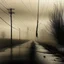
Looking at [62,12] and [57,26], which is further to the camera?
[57,26]

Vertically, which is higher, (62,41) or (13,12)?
(13,12)

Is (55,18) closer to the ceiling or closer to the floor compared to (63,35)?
closer to the ceiling

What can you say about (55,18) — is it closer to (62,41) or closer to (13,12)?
(62,41)

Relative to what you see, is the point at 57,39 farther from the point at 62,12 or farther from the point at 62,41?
the point at 62,12

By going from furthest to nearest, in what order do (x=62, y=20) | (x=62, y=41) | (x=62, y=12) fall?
(x=62, y=41)
(x=62, y=20)
(x=62, y=12)

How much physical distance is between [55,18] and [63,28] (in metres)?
8.61

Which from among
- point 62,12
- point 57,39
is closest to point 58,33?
point 57,39

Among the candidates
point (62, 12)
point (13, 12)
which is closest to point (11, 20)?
point (13, 12)

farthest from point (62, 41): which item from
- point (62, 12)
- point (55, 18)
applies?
point (62, 12)

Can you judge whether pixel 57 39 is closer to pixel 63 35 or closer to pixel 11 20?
pixel 63 35

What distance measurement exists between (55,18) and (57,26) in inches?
102

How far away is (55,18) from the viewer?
83312 mm

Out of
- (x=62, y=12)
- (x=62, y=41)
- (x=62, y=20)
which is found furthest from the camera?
(x=62, y=41)

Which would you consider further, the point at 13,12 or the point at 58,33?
the point at 58,33
